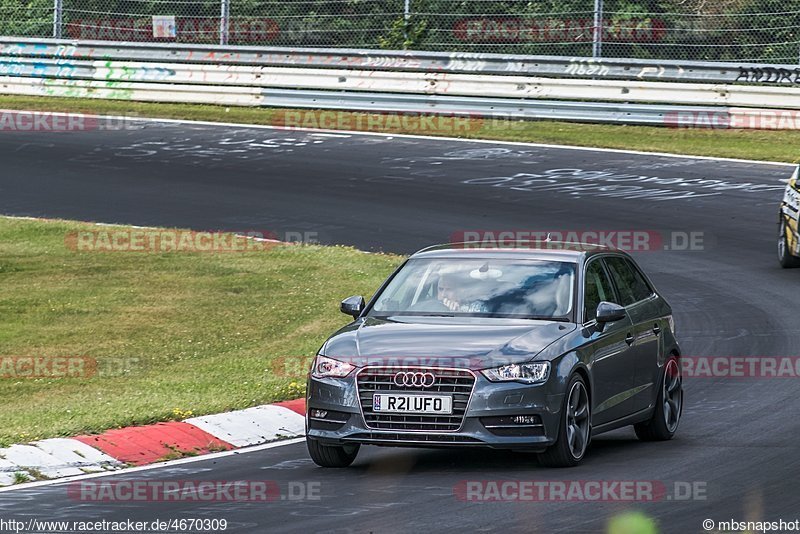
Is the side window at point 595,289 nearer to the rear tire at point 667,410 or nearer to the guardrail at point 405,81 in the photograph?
the rear tire at point 667,410

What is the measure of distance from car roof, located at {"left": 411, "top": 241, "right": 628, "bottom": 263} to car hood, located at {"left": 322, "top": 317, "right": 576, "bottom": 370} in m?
0.79

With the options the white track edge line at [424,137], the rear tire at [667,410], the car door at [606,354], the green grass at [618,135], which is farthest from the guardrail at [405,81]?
the car door at [606,354]

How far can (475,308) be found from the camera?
1052cm

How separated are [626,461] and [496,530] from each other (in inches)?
99.6

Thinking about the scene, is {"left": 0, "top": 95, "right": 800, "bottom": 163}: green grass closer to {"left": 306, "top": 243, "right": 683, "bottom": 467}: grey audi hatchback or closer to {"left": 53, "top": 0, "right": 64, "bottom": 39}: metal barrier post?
{"left": 53, "top": 0, "right": 64, "bottom": 39}: metal barrier post

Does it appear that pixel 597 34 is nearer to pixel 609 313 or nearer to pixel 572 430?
pixel 609 313

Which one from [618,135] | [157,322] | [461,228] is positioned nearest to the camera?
[157,322]

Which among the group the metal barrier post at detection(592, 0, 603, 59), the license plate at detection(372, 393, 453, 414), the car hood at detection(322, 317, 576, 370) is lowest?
the license plate at detection(372, 393, 453, 414)

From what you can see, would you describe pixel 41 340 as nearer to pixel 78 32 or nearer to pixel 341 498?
pixel 341 498

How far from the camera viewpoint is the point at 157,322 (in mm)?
15586

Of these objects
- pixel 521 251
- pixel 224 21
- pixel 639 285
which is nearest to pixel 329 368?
pixel 521 251

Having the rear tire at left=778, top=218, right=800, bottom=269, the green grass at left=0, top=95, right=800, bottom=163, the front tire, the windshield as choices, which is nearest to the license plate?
the front tire

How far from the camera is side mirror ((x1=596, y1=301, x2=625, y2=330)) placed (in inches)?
408

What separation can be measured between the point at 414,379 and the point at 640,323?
2.42 metres
